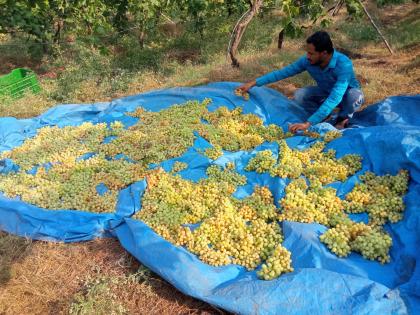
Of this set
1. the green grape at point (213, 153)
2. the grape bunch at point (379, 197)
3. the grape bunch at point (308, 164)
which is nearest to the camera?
the grape bunch at point (379, 197)

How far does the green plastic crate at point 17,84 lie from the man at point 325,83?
173 inches

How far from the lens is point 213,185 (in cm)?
423

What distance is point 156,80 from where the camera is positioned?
816 centimetres

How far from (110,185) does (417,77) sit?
5.63 meters

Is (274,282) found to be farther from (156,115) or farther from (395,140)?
(156,115)

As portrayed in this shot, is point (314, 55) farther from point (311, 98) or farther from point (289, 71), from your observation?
point (311, 98)

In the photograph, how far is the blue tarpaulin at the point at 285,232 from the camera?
2.81 meters

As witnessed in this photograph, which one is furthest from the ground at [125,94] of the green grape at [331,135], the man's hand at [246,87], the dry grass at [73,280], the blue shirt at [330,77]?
the green grape at [331,135]

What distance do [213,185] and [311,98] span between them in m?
2.64

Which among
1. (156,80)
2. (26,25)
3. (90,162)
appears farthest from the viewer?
(26,25)

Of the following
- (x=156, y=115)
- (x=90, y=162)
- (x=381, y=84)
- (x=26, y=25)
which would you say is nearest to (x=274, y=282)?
(x=90, y=162)

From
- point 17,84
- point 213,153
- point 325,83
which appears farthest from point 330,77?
point 17,84

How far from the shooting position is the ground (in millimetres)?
3260

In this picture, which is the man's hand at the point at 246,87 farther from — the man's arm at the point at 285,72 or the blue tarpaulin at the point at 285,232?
the blue tarpaulin at the point at 285,232
